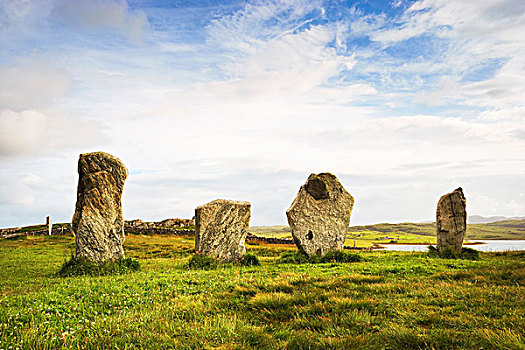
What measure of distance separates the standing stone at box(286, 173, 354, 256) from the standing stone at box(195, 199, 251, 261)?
2.89 m

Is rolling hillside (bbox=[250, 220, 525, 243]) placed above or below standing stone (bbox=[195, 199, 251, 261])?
below

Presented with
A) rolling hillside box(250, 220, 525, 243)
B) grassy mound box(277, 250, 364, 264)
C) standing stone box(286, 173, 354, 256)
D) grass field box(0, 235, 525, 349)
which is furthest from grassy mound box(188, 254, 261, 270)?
rolling hillside box(250, 220, 525, 243)

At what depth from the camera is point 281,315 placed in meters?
7.12

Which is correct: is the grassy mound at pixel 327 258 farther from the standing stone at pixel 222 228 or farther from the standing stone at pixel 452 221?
the standing stone at pixel 452 221

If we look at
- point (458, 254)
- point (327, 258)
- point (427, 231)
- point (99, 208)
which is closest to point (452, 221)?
point (458, 254)

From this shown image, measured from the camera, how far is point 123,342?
5879mm

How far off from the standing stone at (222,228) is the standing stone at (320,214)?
A: 289 cm

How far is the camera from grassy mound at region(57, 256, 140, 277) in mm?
14367

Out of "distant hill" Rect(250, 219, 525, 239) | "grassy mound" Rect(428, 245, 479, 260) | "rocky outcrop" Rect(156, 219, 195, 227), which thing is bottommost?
"distant hill" Rect(250, 219, 525, 239)

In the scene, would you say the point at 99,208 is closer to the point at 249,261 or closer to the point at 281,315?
the point at 249,261

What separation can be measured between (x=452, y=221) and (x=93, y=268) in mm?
19551

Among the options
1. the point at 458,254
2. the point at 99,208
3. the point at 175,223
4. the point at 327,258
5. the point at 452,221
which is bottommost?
the point at 458,254

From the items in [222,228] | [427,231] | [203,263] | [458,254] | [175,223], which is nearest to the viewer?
[203,263]

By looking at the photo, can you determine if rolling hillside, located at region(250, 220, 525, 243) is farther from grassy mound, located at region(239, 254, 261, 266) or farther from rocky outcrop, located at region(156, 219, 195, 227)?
grassy mound, located at region(239, 254, 261, 266)
